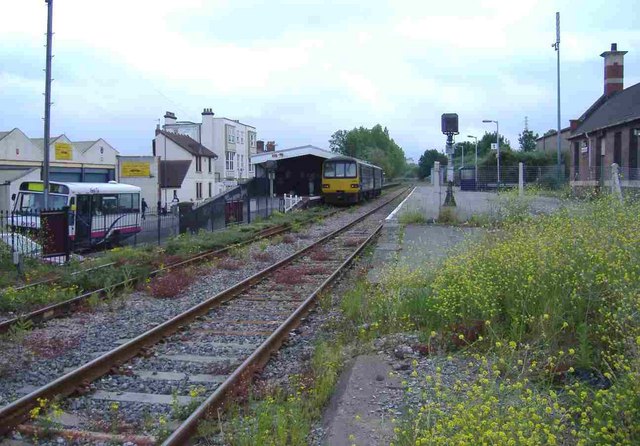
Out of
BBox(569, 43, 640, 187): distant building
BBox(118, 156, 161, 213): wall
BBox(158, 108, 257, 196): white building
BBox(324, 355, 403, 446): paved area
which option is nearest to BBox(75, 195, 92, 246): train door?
BBox(324, 355, 403, 446): paved area

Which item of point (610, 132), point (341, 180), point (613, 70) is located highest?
point (613, 70)

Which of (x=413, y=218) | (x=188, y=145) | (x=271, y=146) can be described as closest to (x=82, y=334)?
(x=413, y=218)

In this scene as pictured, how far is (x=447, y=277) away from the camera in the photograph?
832cm

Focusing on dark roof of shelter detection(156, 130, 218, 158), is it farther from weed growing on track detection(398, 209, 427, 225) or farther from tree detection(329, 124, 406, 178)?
tree detection(329, 124, 406, 178)

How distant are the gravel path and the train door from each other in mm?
9740

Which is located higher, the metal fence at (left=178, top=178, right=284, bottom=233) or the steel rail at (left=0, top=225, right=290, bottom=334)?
the metal fence at (left=178, top=178, right=284, bottom=233)

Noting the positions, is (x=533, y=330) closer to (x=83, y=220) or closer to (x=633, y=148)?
(x=83, y=220)

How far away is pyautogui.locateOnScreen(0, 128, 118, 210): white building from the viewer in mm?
40500

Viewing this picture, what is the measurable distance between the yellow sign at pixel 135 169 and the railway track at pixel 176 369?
Answer: 1797 inches

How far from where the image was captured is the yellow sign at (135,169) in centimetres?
5516

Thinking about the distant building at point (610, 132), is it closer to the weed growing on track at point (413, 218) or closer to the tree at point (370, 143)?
the weed growing on track at point (413, 218)

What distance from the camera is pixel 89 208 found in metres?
23.5

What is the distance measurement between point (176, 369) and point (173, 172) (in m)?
A: 57.3

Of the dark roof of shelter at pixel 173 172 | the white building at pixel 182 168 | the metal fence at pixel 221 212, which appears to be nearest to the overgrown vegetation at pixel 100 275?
the metal fence at pixel 221 212
